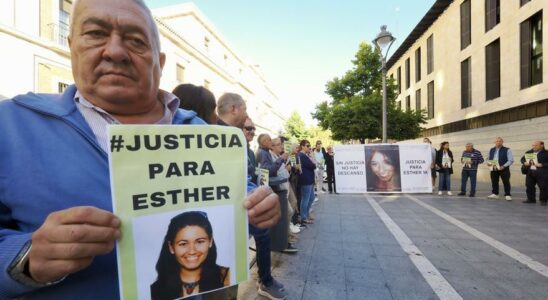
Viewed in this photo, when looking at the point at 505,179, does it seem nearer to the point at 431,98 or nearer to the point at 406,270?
the point at 406,270

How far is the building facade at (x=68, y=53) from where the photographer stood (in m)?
10.5

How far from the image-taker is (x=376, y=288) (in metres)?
3.30

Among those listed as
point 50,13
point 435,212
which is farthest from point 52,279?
point 50,13

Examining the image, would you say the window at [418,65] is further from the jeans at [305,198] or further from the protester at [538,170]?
the jeans at [305,198]

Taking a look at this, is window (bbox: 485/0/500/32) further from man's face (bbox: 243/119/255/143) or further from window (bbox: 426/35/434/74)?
man's face (bbox: 243/119/255/143)

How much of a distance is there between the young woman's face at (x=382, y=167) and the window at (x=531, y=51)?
815 centimetres

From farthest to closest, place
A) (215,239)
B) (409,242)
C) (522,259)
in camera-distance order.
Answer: (409,242) → (522,259) → (215,239)

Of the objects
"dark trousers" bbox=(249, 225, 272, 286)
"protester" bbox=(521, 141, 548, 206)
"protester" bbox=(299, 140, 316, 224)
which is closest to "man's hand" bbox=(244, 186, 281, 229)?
"dark trousers" bbox=(249, 225, 272, 286)

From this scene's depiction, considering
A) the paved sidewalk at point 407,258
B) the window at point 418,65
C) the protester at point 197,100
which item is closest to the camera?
the protester at point 197,100

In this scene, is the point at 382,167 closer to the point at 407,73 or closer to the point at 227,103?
the point at 227,103

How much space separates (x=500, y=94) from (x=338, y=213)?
12812 millimetres

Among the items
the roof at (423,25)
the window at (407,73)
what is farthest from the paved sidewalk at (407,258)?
the window at (407,73)

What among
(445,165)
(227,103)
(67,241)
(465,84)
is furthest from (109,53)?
(465,84)

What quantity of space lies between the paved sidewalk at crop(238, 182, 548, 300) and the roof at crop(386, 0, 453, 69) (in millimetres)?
18299
